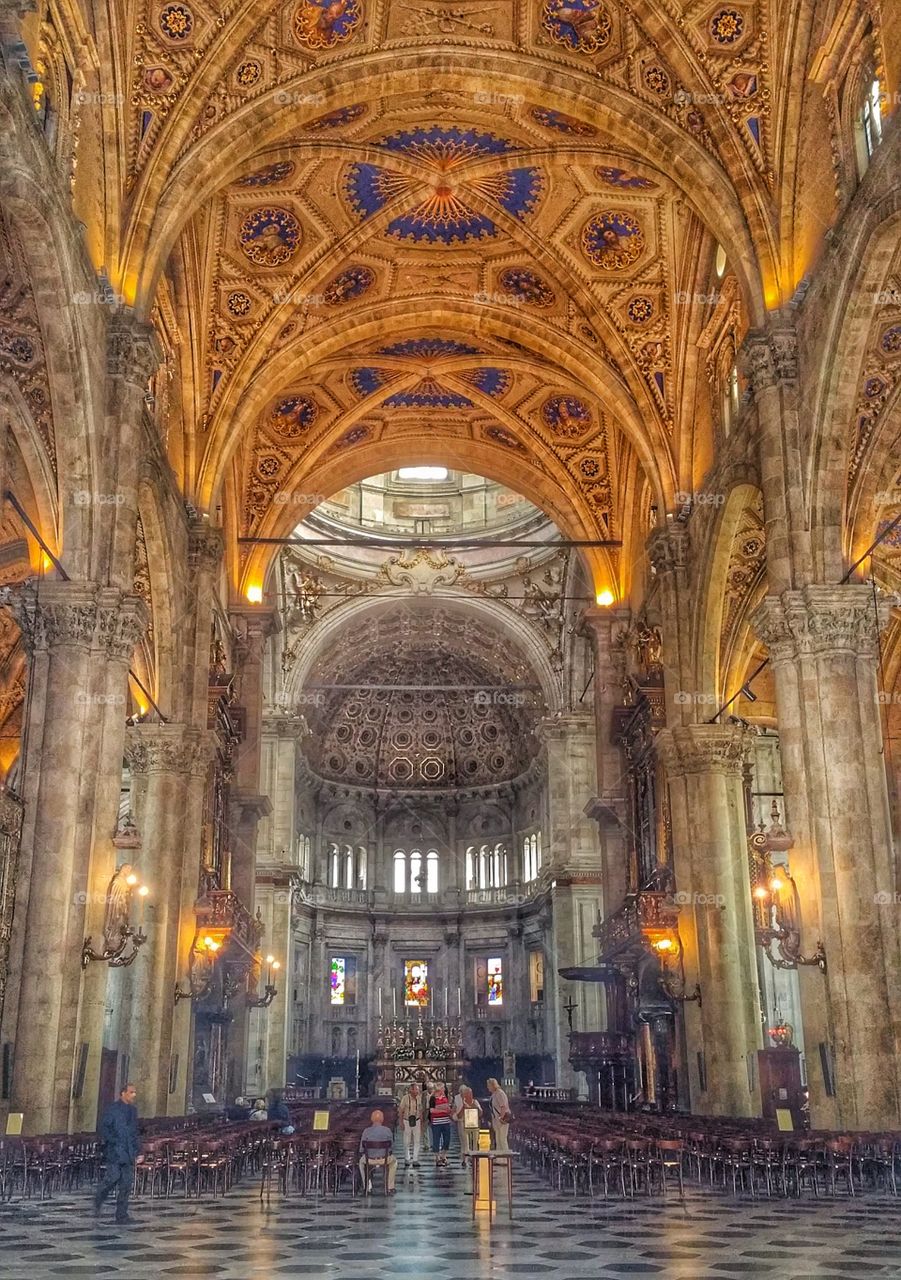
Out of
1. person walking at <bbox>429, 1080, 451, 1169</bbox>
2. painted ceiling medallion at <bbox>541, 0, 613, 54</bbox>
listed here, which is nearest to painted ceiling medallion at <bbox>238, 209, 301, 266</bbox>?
painted ceiling medallion at <bbox>541, 0, 613, 54</bbox>

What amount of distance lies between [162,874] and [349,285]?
12.6m

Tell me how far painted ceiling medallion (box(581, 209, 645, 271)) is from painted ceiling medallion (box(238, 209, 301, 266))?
5.62 m

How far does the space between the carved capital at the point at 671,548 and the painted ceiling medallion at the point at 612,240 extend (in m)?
5.18

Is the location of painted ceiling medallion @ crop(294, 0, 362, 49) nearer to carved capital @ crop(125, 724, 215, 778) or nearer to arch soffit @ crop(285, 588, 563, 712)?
carved capital @ crop(125, 724, 215, 778)

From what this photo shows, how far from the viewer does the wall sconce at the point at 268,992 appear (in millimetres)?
32312

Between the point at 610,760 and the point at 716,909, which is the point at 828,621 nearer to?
the point at 716,909

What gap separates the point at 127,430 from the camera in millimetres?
18297

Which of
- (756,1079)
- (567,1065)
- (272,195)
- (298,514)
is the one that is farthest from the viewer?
(567,1065)

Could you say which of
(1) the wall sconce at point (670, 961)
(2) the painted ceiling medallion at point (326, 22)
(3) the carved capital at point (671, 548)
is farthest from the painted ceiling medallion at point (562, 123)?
(1) the wall sconce at point (670, 961)

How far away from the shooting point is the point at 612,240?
25.4 meters

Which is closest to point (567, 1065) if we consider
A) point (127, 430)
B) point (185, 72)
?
point (127, 430)

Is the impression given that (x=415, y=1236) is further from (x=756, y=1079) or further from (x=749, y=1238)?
(x=756, y=1079)

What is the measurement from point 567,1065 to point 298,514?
1905 cm
